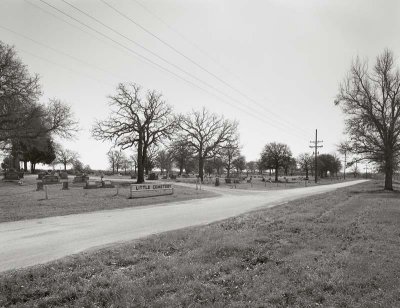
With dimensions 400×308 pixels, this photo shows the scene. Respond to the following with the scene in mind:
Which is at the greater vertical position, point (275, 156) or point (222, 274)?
point (275, 156)

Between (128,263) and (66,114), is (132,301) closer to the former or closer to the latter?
(128,263)

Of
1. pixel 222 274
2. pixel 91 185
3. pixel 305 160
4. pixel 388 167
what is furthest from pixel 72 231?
pixel 305 160

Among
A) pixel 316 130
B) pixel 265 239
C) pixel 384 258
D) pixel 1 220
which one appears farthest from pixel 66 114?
pixel 316 130

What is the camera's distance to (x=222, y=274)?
20.4ft

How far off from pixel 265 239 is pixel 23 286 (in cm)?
610

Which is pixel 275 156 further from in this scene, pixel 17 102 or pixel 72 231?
pixel 72 231

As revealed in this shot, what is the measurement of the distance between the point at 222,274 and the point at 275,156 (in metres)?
79.4

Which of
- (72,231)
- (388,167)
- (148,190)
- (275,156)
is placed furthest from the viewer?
(275,156)

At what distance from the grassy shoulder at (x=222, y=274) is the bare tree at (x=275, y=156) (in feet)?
246

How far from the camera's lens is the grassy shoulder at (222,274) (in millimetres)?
5027

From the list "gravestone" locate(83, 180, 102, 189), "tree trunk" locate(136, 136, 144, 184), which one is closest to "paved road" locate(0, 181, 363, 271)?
"gravestone" locate(83, 180, 102, 189)

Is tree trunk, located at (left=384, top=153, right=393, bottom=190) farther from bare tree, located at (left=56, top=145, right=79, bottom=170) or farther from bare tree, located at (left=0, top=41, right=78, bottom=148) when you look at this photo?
bare tree, located at (left=56, top=145, right=79, bottom=170)

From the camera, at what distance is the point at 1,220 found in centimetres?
A: 1345

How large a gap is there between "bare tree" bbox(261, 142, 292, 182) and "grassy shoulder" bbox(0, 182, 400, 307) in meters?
75.0
